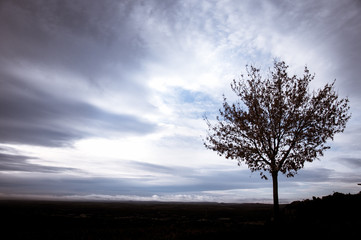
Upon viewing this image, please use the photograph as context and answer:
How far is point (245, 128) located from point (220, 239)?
1201 centimetres

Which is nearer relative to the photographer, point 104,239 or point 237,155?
point 104,239

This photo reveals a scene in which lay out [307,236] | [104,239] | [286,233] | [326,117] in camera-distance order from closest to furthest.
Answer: [307,236] < [286,233] < [104,239] < [326,117]

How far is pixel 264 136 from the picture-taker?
23219 millimetres

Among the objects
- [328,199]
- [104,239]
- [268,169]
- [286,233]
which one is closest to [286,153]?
[268,169]

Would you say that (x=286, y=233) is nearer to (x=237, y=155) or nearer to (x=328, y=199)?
(x=237, y=155)

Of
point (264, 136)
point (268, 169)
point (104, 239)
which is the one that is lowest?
point (104, 239)

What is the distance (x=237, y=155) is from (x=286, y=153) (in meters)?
4.75

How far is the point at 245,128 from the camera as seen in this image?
934 inches

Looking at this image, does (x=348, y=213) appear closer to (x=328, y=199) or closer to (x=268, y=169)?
(x=328, y=199)

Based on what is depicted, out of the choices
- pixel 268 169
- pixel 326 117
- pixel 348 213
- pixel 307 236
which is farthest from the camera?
pixel 268 169

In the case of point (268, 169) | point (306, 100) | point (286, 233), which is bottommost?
point (286, 233)

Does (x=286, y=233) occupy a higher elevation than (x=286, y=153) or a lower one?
lower

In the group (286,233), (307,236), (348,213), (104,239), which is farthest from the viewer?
(348,213)

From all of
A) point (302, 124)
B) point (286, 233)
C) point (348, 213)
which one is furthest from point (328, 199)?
point (286, 233)
